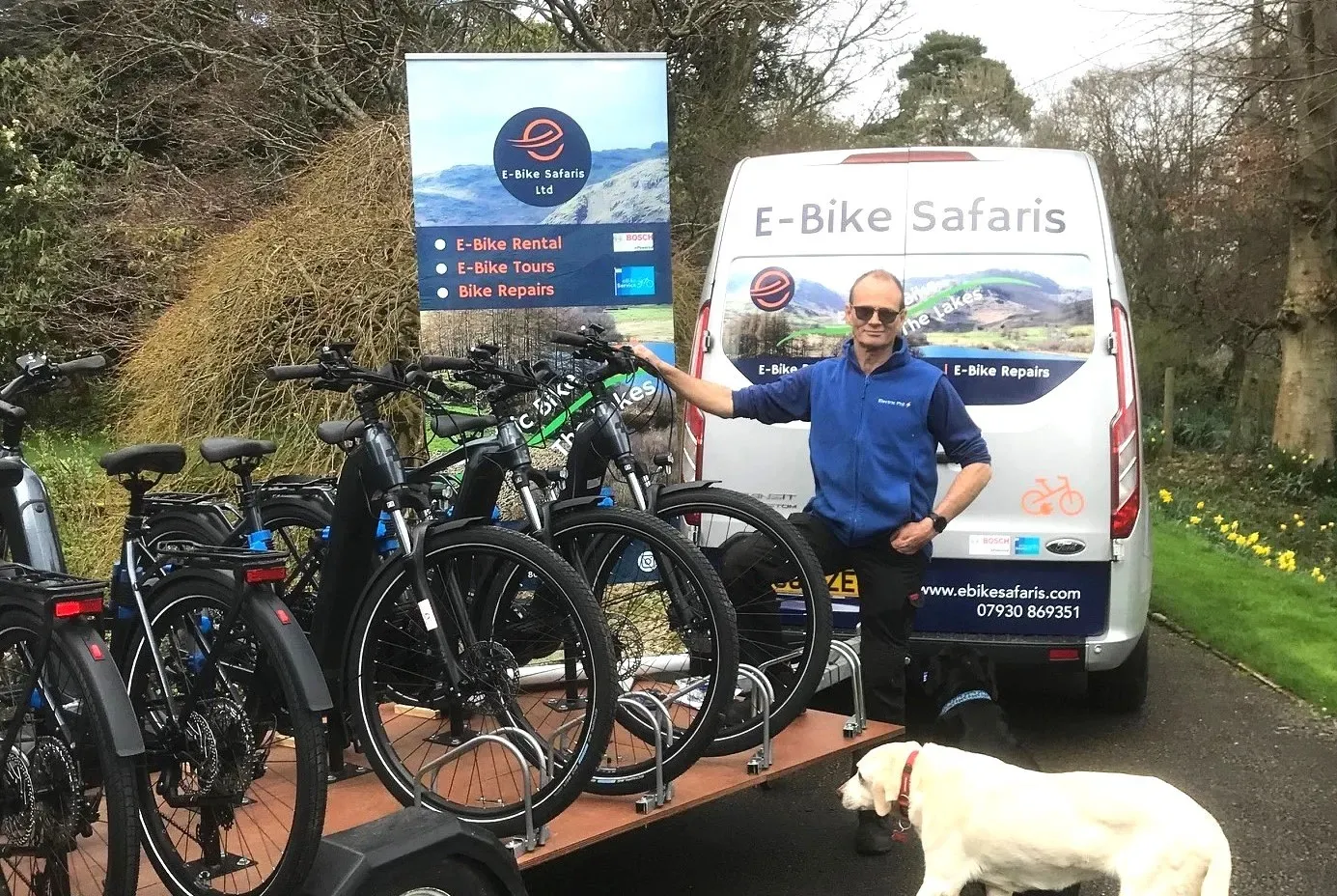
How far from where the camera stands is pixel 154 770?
3133 millimetres

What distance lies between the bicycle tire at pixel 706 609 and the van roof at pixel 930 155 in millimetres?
2236

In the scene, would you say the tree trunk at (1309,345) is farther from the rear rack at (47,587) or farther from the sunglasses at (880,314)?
the rear rack at (47,587)

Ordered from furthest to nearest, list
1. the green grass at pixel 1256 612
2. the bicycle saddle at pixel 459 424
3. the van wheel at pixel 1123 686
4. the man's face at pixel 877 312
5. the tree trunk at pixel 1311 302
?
the tree trunk at pixel 1311 302, the green grass at pixel 1256 612, the van wheel at pixel 1123 686, the man's face at pixel 877 312, the bicycle saddle at pixel 459 424

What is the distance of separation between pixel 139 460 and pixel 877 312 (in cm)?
246

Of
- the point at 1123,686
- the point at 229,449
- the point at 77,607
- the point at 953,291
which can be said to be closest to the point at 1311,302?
the point at 1123,686

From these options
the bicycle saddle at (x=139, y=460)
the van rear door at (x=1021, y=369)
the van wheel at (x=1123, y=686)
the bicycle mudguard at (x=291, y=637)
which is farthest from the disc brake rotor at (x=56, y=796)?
the van wheel at (x=1123, y=686)

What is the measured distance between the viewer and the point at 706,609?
135 inches

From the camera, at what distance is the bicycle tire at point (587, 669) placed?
309cm

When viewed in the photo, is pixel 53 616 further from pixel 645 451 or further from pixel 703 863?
pixel 645 451

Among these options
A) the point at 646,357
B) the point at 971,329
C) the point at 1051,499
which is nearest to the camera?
the point at 646,357

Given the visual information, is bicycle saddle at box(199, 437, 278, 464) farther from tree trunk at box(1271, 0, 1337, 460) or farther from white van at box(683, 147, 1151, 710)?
tree trunk at box(1271, 0, 1337, 460)

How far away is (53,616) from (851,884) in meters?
2.50

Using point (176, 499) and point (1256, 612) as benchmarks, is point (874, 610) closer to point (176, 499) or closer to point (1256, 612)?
point (176, 499)

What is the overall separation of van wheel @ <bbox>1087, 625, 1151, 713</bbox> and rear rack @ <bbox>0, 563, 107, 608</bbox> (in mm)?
4188
